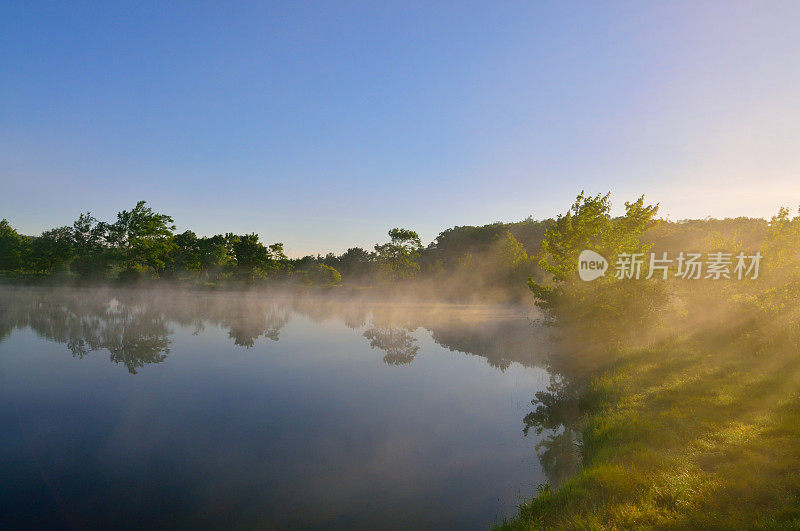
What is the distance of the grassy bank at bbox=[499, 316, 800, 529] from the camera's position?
715 cm

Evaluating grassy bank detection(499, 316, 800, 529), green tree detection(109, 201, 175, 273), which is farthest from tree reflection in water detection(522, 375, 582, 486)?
green tree detection(109, 201, 175, 273)

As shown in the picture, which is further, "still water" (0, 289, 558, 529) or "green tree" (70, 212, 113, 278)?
"green tree" (70, 212, 113, 278)

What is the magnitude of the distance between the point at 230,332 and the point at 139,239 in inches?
2432

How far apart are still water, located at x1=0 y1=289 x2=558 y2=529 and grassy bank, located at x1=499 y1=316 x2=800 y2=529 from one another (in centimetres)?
221

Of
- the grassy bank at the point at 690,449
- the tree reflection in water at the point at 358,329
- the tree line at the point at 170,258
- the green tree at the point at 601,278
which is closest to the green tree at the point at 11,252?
the tree line at the point at 170,258

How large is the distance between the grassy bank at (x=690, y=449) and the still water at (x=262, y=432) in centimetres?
221

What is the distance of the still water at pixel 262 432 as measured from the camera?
9.58 metres

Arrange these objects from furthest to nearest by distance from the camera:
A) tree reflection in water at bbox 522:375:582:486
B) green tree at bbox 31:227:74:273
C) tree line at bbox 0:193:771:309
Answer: green tree at bbox 31:227:74:273 → tree line at bbox 0:193:771:309 → tree reflection in water at bbox 522:375:582:486

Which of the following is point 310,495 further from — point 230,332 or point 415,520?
point 230,332

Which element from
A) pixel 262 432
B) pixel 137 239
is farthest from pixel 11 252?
pixel 262 432

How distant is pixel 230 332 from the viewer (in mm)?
34625

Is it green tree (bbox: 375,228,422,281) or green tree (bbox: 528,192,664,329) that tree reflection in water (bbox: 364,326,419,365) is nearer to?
green tree (bbox: 528,192,664,329)

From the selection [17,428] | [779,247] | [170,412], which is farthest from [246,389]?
[779,247]

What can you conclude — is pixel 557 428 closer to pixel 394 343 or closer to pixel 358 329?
pixel 394 343
